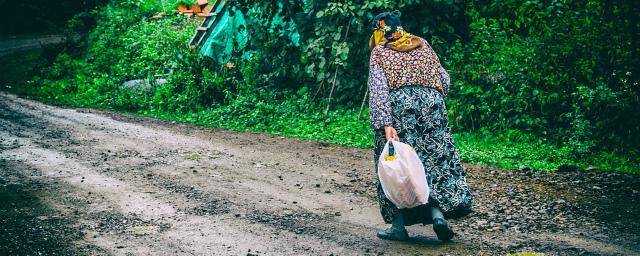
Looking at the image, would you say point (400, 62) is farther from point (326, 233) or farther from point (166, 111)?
point (166, 111)

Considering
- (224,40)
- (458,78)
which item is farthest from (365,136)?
(224,40)

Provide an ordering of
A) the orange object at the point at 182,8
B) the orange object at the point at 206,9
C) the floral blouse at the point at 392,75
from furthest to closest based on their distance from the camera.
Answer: the orange object at the point at 182,8 < the orange object at the point at 206,9 < the floral blouse at the point at 392,75

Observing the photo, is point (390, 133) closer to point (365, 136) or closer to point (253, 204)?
point (253, 204)

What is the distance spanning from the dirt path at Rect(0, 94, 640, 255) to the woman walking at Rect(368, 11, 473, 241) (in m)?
0.28

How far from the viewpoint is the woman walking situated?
527cm

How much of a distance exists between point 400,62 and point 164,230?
93.6 inches

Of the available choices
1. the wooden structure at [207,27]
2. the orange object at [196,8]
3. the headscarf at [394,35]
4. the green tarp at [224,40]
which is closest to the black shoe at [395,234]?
the headscarf at [394,35]

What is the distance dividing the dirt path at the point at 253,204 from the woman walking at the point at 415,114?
280 mm

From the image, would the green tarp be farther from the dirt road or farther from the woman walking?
the woman walking

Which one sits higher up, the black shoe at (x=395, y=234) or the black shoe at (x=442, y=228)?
the black shoe at (x=442, y=228)

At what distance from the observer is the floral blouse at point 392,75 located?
17.2 ft

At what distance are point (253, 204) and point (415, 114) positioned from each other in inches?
83.3

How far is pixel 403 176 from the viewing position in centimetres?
497

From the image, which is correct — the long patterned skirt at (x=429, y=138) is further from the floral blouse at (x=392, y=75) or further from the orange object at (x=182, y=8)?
the orange object at (x=182, y=8)
